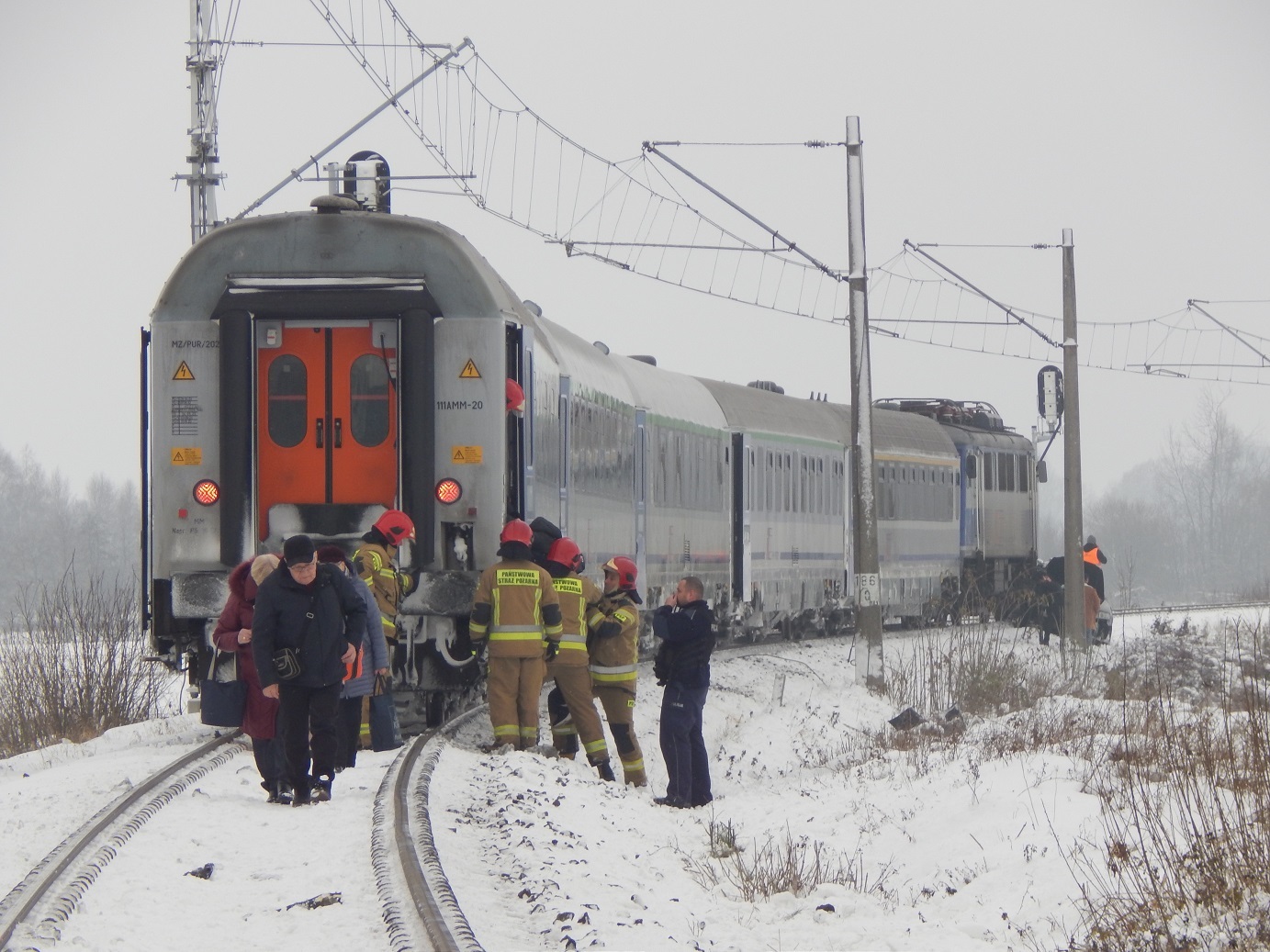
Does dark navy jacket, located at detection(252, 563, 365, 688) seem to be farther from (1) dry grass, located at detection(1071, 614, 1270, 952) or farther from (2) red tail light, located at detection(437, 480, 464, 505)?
(1) dry grass, located at detection(1071, 614, 1270, 952)

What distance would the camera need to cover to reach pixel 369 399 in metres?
13.5

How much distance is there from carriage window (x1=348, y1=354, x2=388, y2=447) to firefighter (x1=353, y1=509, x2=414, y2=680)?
3.48ft

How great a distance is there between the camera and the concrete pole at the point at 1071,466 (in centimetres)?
2450

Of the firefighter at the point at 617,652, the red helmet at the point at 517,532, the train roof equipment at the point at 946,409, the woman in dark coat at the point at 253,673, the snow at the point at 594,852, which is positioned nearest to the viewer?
the snow at the point at 594,852

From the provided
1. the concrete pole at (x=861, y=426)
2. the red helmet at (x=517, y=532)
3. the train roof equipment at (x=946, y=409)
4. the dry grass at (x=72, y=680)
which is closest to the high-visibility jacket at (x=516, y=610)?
the red helmet at (x=517, y=532)

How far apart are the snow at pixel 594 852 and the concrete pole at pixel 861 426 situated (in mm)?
6072

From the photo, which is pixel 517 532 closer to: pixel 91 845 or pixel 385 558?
pixel 385 558

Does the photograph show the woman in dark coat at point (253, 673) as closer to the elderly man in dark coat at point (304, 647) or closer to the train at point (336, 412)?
the elderly man in dark coat at point (304, 647)

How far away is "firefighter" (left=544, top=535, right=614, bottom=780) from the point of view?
12.6 meters

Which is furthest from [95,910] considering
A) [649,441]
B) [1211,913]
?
[649,441]

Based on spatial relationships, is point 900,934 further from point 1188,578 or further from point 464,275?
point 1188,578

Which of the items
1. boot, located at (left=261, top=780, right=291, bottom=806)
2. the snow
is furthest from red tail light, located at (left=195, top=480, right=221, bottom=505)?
boot, located at (left=261, top=780, right=291, bottom=806)

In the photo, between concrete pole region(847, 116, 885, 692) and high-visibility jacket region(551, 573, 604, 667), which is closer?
high-visibility jacket region(551, 573, 604, 667)

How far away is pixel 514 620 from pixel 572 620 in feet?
1.78
